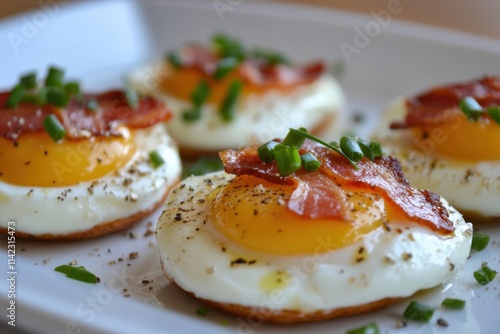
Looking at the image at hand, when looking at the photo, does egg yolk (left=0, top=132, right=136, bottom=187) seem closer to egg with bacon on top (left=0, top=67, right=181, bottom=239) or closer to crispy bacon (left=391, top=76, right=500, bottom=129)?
egg with bacon on top (left=0, top=67, right=181, bottom=239)

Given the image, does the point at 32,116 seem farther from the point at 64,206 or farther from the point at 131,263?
the point at 131,263

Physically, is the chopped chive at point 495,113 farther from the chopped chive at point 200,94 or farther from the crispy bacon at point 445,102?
the chopped chive at point 200,94

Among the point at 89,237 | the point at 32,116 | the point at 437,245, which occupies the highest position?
the point at 437,245

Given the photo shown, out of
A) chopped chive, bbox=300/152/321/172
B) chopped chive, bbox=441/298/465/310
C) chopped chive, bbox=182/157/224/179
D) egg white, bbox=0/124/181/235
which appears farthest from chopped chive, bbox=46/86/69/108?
chopped chive, bbox=441/298/465/310

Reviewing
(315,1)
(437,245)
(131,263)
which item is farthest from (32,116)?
(315,1)

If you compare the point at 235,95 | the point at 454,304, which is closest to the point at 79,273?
the point at 454,304
